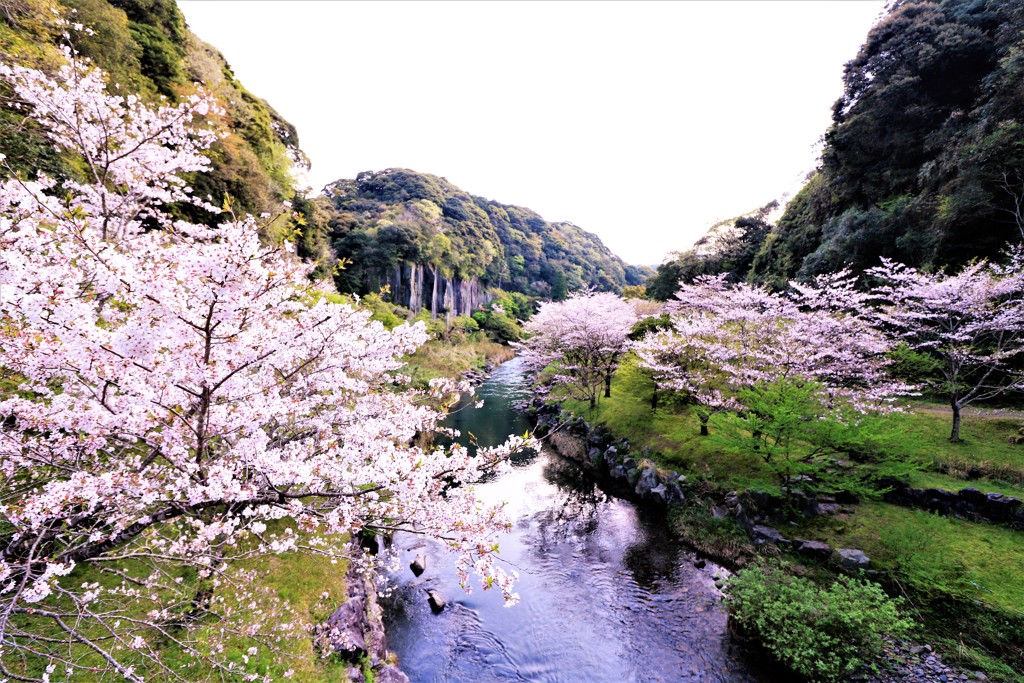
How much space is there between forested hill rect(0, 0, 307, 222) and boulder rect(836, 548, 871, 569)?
642 inches

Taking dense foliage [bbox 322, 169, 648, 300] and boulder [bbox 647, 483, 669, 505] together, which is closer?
boulder [bbox 647, 483, 669, 505]

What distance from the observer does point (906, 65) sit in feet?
67.2

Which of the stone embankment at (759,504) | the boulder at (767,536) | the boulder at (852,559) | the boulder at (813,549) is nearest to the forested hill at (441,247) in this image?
the stone embankment at (759,504)

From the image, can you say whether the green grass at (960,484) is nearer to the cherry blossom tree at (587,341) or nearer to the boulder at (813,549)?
the boulder at (813,549)

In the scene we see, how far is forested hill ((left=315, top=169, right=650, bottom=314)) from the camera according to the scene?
135 ft

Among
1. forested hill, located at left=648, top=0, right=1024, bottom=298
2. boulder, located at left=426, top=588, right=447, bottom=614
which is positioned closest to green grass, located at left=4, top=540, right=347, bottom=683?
boulder, located at left=426, top=588, right=447, bottom=614

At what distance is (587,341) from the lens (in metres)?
20.1

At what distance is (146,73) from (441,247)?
35.4 meters

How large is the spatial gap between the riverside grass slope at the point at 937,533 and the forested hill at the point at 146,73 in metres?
16.1

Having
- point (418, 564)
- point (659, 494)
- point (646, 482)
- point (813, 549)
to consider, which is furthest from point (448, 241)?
point (813, 549)

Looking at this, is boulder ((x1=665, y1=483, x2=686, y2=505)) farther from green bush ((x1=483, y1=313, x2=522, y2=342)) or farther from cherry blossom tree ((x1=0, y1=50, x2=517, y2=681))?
green bush ((x1=483, y1=313, x2=522, y2=342))

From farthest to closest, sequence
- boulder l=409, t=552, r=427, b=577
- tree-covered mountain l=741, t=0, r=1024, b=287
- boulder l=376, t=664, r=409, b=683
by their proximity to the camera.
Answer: tree-covered mountain l=741, t=0, r=1024, b=287 → boulder l=409, t=552, r=427, b=577 → boulder l=376, t=664, r=409, b=683

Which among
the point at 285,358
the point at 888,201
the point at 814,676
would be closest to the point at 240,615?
the point at 285,358

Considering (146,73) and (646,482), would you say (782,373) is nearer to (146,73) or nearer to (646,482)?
(646,482)
